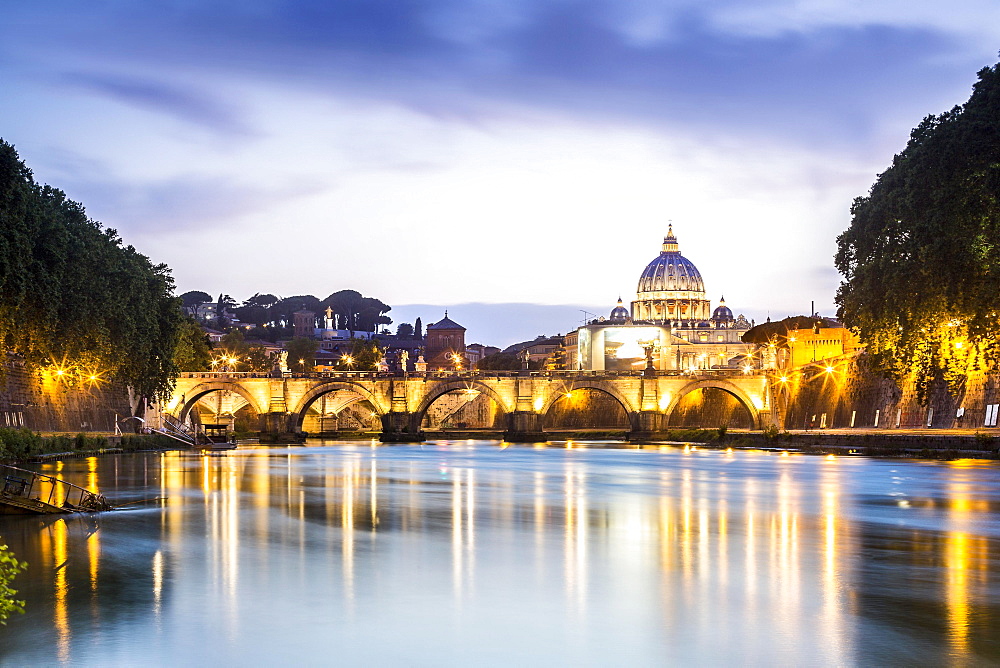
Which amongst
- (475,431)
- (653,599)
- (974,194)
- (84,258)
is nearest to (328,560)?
(653,599)

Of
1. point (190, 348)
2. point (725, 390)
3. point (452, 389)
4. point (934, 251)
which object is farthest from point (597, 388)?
point (934, 251)

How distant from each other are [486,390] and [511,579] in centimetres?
10207

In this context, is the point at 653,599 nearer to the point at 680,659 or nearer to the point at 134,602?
the point at 680,659

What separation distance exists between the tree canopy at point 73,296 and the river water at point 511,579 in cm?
1095

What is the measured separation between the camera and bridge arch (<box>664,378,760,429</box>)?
118m

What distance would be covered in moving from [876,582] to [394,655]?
903 centimetres

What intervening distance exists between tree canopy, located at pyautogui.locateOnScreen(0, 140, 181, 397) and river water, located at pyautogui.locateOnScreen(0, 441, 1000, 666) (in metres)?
11.0

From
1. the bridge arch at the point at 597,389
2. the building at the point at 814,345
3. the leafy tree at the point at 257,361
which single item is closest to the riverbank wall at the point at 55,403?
the bridge arch at the point at 597,389

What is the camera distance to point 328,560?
2302 cm

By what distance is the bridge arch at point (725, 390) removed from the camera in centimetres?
11844

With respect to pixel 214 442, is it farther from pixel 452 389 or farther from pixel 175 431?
pixel 452 389

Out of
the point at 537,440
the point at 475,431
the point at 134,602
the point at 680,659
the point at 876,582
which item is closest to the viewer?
the point at 680,659

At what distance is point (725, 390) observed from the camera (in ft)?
400

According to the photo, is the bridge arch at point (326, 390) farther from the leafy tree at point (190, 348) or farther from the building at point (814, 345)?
the building at point (814, 345)
